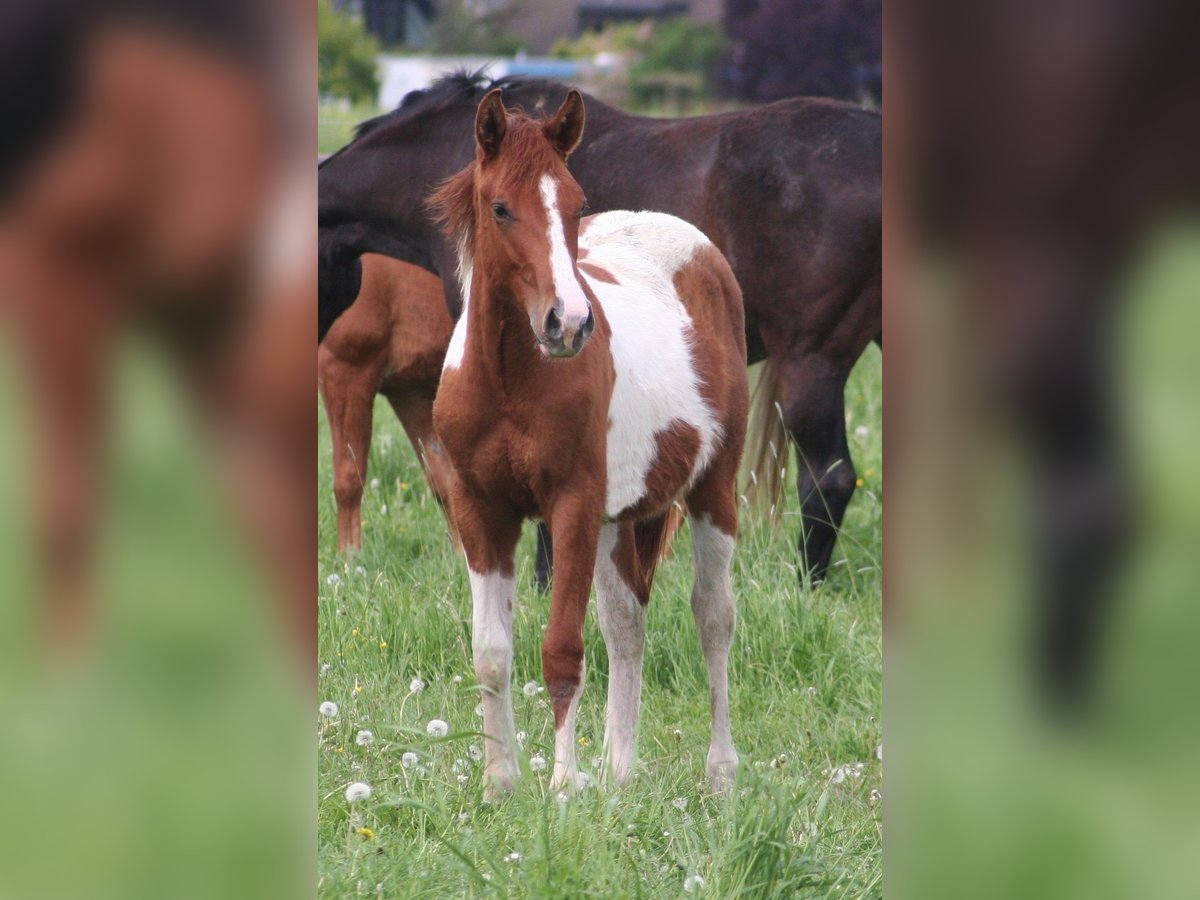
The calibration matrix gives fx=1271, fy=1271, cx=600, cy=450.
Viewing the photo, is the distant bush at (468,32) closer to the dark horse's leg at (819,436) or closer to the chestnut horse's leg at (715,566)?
the chestnut horse's leg at (715,566)

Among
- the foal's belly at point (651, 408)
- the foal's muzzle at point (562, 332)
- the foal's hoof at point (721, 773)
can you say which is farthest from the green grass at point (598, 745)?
the foal's muzzle at point (562, 332)

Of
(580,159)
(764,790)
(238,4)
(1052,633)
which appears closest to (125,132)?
(238,4)

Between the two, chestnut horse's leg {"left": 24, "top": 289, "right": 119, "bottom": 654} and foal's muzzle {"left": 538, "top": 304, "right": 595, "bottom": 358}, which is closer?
chestnut horse's leg {"left": 24, "top": 289, "right": 119, "bottom": 654}

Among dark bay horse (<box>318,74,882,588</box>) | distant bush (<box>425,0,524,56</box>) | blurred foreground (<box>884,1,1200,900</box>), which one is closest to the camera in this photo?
blurred foreground (<box>884,1,1200,900</box>)

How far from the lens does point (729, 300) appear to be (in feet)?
11.7

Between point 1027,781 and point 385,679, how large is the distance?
2479 mm

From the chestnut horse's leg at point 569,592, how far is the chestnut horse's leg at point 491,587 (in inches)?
4.0

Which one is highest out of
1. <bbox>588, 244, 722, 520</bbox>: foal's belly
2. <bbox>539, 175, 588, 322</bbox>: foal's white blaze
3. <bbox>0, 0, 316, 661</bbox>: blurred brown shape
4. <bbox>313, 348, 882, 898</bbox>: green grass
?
A: <bbox>0, 0, 316, 661</bbox>: blurred brown shape

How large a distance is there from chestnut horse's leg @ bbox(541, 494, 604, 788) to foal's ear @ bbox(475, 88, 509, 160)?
76cm

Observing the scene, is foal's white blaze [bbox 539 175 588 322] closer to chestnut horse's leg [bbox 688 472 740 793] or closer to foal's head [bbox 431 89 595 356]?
foal's head [bbox 431 89 595 356]

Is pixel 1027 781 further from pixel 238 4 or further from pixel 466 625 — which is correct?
pixel 466 625

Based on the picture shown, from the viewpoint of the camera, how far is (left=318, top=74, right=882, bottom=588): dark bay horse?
500 centimetres

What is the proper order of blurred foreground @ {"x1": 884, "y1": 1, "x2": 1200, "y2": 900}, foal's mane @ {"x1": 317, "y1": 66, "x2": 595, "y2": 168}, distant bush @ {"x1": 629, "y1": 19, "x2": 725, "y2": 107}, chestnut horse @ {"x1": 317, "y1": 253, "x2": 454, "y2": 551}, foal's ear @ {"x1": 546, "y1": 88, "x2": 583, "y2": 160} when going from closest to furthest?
blurred foreground @ {"x1": 884, "y1": 1, "x2": 1200, "y2": 900} < foal's ear @ {"x1": 546, "y1": 88, "x2": 583, "y2": 160} < foal's mane @ {"x1": 317, "y1": 66, "x2": 595, "y2": 168} < chestnut horse @ {"x1": 317, "y1": 253, "x2": 454, "y2": 551} < distant bush @ {"x1": 629, "y1": 19, "x2": 725, "y2": 107}

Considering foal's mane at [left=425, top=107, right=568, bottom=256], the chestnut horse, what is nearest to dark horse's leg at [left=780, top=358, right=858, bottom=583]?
the chestnut horse
